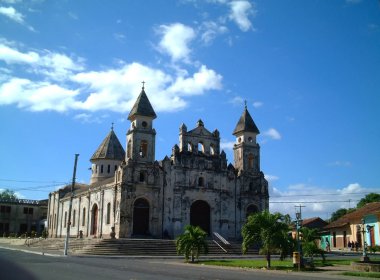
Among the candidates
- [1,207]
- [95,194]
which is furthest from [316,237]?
[1,207]

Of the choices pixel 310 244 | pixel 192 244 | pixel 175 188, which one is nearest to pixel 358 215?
pixel 175 188

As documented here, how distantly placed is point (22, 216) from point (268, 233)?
7768cm

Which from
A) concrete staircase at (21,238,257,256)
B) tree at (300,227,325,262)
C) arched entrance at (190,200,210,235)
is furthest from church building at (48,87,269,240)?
tree at (300,227,325,262)

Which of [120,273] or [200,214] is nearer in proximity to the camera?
[120,273]

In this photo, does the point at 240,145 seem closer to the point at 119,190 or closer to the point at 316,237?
the point at 119,190

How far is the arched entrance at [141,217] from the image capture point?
46.9m

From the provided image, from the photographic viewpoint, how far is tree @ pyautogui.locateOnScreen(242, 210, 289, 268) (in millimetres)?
26578

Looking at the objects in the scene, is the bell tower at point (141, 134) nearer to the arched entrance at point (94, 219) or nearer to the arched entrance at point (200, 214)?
the arched entrance at point (200, 214)

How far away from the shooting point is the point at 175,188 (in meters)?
49.7

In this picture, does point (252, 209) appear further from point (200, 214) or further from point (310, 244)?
point (310, 244)

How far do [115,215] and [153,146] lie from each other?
905cm

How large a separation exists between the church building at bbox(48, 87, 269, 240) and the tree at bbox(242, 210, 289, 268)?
20.8 metres

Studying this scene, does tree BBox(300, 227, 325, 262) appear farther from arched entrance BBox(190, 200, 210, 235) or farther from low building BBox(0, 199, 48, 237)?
low building BBox(0, 199, 48, 237)

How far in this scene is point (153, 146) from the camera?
49344mm
